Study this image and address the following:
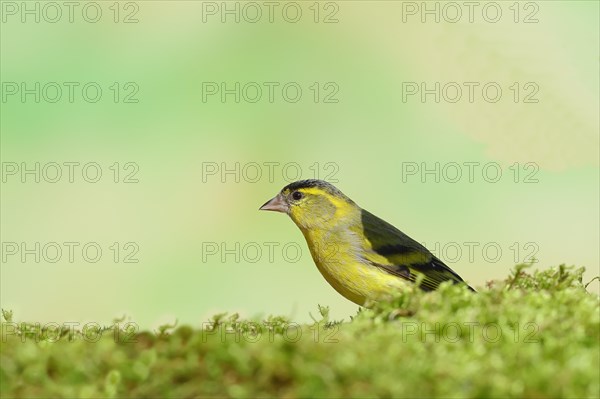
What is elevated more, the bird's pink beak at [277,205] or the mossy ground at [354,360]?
the bird's pink beak at [277,205]

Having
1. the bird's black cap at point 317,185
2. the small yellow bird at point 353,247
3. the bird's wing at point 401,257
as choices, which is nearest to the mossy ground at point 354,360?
the small yellow bird at point 353,247

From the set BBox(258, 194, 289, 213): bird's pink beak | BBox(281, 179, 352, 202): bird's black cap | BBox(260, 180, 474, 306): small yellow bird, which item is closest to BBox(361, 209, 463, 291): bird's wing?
BBox(260, 180, 474, 306): small yellow bird

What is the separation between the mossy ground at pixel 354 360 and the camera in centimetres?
309

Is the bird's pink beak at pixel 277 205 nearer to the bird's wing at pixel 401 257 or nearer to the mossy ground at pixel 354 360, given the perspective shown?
the bird's wing at pixel 401 257

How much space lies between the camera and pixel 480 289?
14.1ft

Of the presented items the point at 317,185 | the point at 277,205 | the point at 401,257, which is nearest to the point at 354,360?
the point at 401,257

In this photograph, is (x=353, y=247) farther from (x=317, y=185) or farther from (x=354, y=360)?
(x=354, y=360)

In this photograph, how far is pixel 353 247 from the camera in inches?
302

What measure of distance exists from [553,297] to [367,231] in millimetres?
3527

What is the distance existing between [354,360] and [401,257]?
4.51m

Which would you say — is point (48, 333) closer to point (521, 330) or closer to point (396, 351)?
point (396, 351)

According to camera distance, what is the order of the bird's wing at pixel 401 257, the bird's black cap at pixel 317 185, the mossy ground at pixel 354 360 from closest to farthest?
the mossy ground at pixel 354 360
the bird's wing at pixel 401 257
the bird's black cap at pixel 317 185

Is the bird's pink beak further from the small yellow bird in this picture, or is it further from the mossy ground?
the mossy ground

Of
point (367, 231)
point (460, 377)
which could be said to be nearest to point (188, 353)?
point (460, 377)
